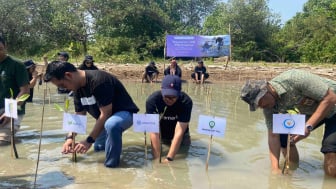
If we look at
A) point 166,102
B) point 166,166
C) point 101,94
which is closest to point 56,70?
point 101,94

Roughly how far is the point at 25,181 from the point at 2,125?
74.2 inches

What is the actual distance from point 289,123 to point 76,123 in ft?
8.26

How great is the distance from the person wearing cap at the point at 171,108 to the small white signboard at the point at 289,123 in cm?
126

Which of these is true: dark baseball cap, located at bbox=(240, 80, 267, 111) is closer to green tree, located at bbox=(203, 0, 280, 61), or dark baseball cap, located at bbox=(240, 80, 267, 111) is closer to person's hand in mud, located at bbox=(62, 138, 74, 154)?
person's hand in mud, located at bbox=(62, 138, 74, 154)

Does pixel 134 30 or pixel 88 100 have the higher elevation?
pixel 134 30

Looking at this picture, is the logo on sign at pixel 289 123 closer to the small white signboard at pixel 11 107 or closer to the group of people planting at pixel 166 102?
the group of people planting at pixel 166 102

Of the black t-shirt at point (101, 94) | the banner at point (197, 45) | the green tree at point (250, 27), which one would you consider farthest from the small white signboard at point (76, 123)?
the green tree at point (250, 27)

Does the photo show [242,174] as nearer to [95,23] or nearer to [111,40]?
[111,40]

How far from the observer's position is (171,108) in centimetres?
566

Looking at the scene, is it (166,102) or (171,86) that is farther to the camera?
(166,102)

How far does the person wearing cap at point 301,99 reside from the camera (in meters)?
4.48

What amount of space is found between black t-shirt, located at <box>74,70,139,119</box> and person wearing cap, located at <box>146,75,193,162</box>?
34 centimetres

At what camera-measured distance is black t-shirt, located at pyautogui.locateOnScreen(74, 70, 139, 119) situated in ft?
16.0

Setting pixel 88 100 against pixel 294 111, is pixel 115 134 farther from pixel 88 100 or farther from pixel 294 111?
pixel 294 111
